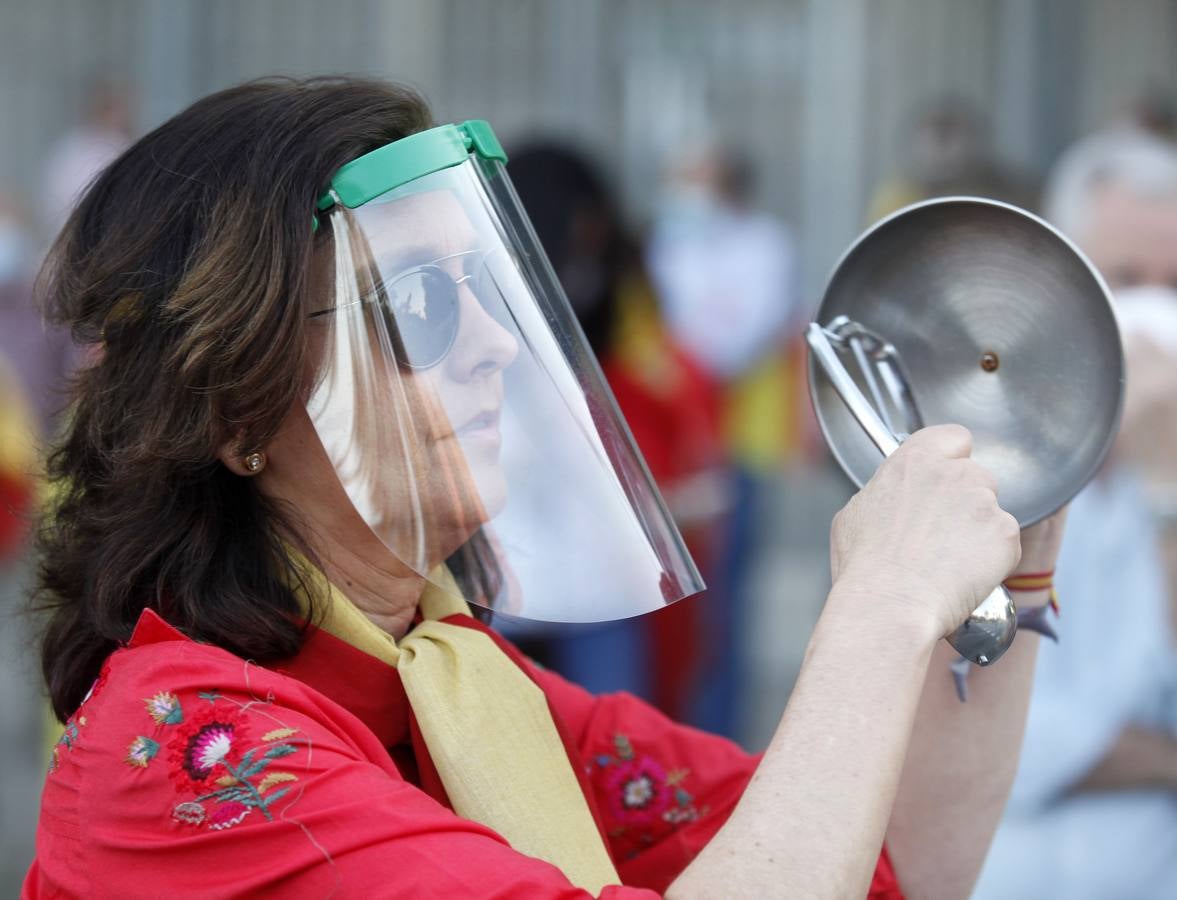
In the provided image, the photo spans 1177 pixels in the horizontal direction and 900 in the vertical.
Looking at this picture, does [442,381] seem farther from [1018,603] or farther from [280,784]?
[1018,603]

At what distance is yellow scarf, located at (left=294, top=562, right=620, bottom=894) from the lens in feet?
4.64

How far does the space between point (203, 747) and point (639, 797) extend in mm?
636

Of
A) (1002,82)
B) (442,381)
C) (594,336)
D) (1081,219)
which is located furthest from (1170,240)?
(1002,82)

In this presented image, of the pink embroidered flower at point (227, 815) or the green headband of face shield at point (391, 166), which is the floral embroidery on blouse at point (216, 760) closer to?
the pink embroidered flower at point (227, 815)

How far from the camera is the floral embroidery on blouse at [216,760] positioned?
4.01ft

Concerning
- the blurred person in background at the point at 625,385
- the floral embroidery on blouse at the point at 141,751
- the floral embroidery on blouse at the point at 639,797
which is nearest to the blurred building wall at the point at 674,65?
the blurred person in background at the point at 625,385

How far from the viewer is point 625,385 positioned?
3.56m

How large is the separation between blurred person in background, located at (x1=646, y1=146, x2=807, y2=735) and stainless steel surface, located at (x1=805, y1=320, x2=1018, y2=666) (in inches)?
109

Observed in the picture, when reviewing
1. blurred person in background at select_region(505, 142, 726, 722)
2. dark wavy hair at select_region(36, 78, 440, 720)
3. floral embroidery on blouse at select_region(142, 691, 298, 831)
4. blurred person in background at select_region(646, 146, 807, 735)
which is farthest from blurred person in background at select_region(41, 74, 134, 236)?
floral embroidery on blouse at select_region(142, 691, 298, 831)

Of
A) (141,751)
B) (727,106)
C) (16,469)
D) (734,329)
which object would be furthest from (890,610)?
(727,106)

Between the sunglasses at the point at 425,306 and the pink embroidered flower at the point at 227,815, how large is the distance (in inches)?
16.7

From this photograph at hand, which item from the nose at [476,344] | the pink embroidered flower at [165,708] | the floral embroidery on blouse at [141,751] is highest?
the nose at [476,344]

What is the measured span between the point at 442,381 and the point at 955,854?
75 cm

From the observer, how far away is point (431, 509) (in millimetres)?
1431
